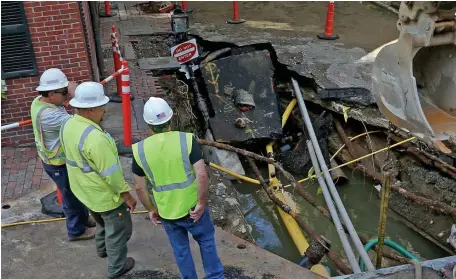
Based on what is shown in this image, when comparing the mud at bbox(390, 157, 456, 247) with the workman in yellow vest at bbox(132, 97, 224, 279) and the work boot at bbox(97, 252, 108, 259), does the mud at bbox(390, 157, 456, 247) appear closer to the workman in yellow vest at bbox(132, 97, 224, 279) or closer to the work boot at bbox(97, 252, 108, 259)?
the workman in yellow vest at bbox(132, 97, 224, 279)

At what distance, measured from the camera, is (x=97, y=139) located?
3818 millimetres

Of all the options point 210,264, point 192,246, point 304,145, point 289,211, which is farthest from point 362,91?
point 210,264

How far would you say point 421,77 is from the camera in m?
4.27

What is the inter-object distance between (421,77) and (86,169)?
10.0ft

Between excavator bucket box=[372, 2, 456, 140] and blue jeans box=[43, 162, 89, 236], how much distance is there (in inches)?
119

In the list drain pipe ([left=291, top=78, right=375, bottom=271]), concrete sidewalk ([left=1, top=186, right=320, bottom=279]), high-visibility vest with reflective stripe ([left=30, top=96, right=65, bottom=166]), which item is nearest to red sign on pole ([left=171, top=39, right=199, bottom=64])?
drain pipe ([left=291, top=78, right=375, bottom=271])

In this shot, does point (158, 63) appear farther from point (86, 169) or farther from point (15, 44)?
point (86, 169)

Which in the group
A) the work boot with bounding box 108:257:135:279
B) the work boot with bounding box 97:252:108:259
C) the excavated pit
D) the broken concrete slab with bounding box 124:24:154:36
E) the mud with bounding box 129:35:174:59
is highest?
the broken concrete slab with bounding box 124:24:154:36

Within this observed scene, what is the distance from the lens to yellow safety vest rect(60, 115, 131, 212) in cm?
384

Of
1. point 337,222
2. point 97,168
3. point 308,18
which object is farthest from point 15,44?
point 308,18

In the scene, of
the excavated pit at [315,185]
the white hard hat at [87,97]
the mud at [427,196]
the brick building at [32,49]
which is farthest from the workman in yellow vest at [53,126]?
the mud at [427,196]

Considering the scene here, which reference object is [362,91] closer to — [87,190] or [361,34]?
[361,34]

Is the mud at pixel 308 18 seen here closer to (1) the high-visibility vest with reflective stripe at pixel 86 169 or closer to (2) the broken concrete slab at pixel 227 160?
(2) the broken concrete slab at pixel 227 160

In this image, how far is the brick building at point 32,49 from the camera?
20.7 ft
